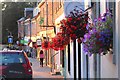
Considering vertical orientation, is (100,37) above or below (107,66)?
above

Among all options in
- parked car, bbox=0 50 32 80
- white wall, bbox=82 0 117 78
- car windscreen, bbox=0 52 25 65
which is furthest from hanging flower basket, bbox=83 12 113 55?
car windscreen, bbox=0 52 25 65

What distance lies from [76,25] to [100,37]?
3987mm

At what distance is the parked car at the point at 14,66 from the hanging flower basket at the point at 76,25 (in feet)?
14.2

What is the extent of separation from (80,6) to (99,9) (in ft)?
14.7

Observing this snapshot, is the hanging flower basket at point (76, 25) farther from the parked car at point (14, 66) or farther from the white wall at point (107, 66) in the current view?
the parked car at point (14, 66)

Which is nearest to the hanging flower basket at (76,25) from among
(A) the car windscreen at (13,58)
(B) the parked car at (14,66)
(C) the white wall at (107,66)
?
(C) the white wall at (107,66)

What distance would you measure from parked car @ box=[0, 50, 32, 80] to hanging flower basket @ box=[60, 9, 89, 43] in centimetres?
433

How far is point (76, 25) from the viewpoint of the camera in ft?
35.2

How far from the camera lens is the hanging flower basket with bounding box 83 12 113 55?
22.4ft

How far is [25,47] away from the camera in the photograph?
67375mm

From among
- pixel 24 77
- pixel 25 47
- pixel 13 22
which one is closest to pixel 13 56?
pixel 24 77

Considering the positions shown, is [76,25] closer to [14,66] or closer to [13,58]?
[14,66]

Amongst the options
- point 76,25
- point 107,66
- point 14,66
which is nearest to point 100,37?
point 107,66

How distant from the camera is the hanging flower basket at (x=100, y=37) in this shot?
22.4 ft
